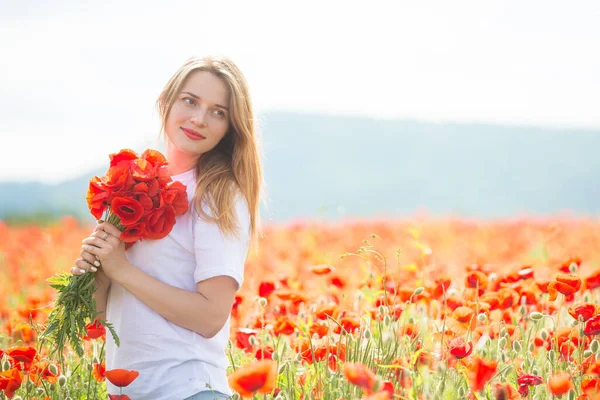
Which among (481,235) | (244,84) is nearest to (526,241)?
(481,235)

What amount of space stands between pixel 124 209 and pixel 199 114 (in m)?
0.46

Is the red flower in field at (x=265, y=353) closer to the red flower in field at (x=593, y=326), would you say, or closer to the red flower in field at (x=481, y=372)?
the red flower in field at (x=481, y=372)

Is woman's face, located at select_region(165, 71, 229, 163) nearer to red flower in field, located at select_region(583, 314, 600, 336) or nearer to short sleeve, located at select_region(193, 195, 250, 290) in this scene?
short sleeve, located at select_region(193, 195, 250, 290)

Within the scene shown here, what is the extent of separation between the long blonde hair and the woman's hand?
338 millimetres

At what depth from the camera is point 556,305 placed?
125 inches

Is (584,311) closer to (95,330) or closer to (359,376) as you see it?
(359,376)

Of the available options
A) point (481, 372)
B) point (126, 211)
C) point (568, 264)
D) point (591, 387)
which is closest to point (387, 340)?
point (481, 372)

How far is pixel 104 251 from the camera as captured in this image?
2.03m

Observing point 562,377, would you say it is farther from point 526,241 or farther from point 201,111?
point 526,241

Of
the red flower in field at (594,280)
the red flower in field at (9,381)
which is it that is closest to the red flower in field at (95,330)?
the red flower in field at (9,381)

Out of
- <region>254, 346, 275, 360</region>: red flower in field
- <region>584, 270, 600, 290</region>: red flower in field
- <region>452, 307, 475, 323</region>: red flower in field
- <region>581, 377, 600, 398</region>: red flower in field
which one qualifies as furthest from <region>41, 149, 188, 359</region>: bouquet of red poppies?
<region>584, 270, 600, 290</region>: red flower in field

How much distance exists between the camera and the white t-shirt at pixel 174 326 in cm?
208

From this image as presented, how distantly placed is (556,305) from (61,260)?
13.9 ft

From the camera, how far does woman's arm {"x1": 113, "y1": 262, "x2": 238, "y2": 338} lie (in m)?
2.05
